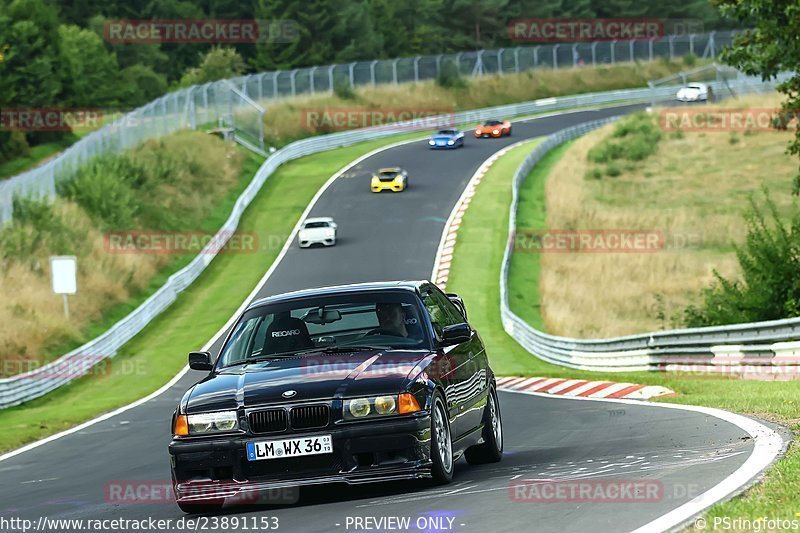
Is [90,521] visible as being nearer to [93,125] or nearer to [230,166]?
[230,166]

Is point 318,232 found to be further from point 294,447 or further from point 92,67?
point 92,67

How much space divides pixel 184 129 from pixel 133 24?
53681 mm

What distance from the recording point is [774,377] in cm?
1928

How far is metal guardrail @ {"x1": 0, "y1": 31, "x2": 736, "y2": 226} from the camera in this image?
46.8 metres

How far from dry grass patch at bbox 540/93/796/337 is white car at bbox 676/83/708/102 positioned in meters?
12.2

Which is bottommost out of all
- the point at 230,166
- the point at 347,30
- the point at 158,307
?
the point at 158,307

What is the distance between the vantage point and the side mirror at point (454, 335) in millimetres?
9758

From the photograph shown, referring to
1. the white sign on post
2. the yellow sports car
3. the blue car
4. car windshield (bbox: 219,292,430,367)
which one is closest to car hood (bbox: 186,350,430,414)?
car windshield (bbox: 219,292,430,367)

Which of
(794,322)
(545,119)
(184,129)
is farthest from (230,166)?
(794,322)

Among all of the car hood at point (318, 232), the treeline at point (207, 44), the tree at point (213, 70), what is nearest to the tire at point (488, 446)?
the car hood at point (318, 232)

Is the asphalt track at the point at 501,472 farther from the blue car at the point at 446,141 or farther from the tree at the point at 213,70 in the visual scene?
the tree at the point at 213,70

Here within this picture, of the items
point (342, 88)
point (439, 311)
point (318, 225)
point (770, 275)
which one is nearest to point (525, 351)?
point (770, 275)

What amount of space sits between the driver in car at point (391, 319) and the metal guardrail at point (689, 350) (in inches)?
398

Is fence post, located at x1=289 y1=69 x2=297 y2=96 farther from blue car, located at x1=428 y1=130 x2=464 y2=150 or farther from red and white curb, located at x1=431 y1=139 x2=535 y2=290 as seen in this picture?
red and white curb, located at x1=431 y1=139 x2=535 y2=290
